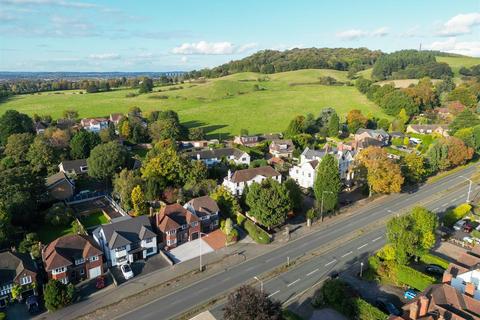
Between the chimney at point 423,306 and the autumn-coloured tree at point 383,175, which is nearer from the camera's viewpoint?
the chimney at point 423,306

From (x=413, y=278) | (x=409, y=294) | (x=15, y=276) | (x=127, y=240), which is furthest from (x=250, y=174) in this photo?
(x=15, y=276)

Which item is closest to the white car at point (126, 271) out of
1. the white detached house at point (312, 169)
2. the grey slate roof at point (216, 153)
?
the white detached house at point (312, 169)

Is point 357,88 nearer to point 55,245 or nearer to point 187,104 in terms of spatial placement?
point 187,104

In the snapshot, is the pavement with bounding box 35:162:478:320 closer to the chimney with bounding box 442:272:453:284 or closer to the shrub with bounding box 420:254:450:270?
the shrub with bounding box 420:254:450:270

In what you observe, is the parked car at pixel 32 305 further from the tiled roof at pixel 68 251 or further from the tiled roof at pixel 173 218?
the tiled roof at pixel 173 218

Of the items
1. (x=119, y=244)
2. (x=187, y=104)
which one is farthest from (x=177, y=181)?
(x=187, y=104)

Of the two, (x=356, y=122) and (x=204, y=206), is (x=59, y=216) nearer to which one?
(x=204, y=206)

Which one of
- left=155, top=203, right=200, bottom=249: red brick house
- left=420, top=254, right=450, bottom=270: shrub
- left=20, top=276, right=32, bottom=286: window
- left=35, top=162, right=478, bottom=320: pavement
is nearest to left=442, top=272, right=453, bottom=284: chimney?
left=420, top=254, right=450, bottom=270: shrub
